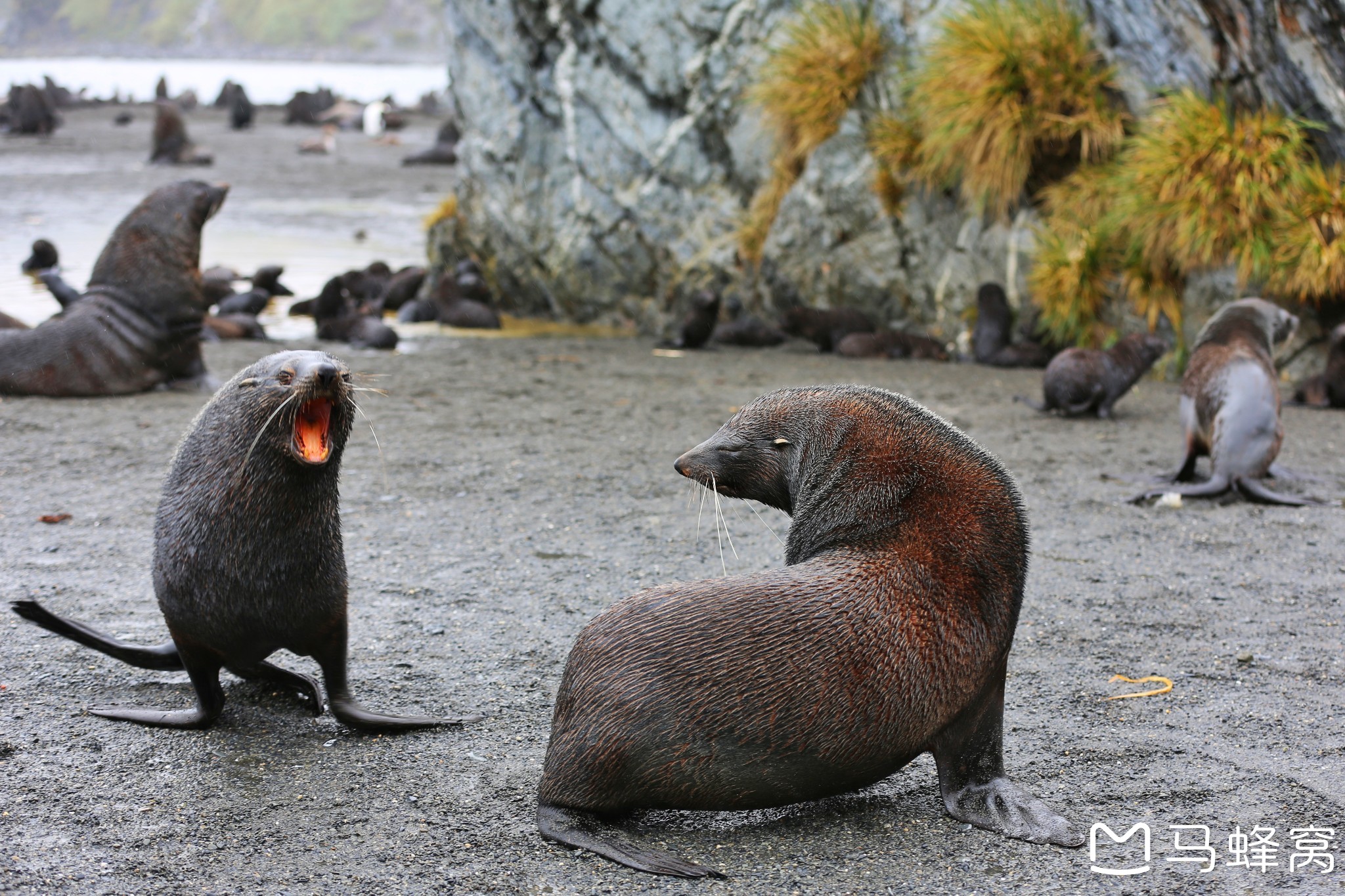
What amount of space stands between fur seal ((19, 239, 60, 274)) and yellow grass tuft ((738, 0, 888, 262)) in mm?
8790

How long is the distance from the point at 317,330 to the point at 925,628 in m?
10.1

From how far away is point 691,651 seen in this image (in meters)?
2.91

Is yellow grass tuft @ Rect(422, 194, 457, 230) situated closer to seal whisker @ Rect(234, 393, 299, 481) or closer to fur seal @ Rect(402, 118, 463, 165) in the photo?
seal whisker @ Rect(234, 393, 299, 481)

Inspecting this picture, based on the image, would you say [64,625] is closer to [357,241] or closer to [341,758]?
[341,758]

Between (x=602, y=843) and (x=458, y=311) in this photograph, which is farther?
(x=458, y=311)

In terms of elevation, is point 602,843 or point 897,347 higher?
point 897,347

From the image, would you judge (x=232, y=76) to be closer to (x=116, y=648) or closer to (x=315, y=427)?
(x=116, y=648)

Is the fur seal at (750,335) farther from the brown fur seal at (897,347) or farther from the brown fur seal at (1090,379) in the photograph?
the brown fur seal at (1090,379)

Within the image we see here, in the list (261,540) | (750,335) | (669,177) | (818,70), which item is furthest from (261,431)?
(669,177)

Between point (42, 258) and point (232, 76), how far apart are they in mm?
73770

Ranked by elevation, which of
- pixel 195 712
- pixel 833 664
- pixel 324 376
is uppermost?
pixel 324 376

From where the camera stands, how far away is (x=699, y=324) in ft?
38.3

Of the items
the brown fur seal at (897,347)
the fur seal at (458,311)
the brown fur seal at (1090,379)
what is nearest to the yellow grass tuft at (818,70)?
the brown fur seal at (897,347)

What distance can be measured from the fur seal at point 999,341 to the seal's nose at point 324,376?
8.11 metres
